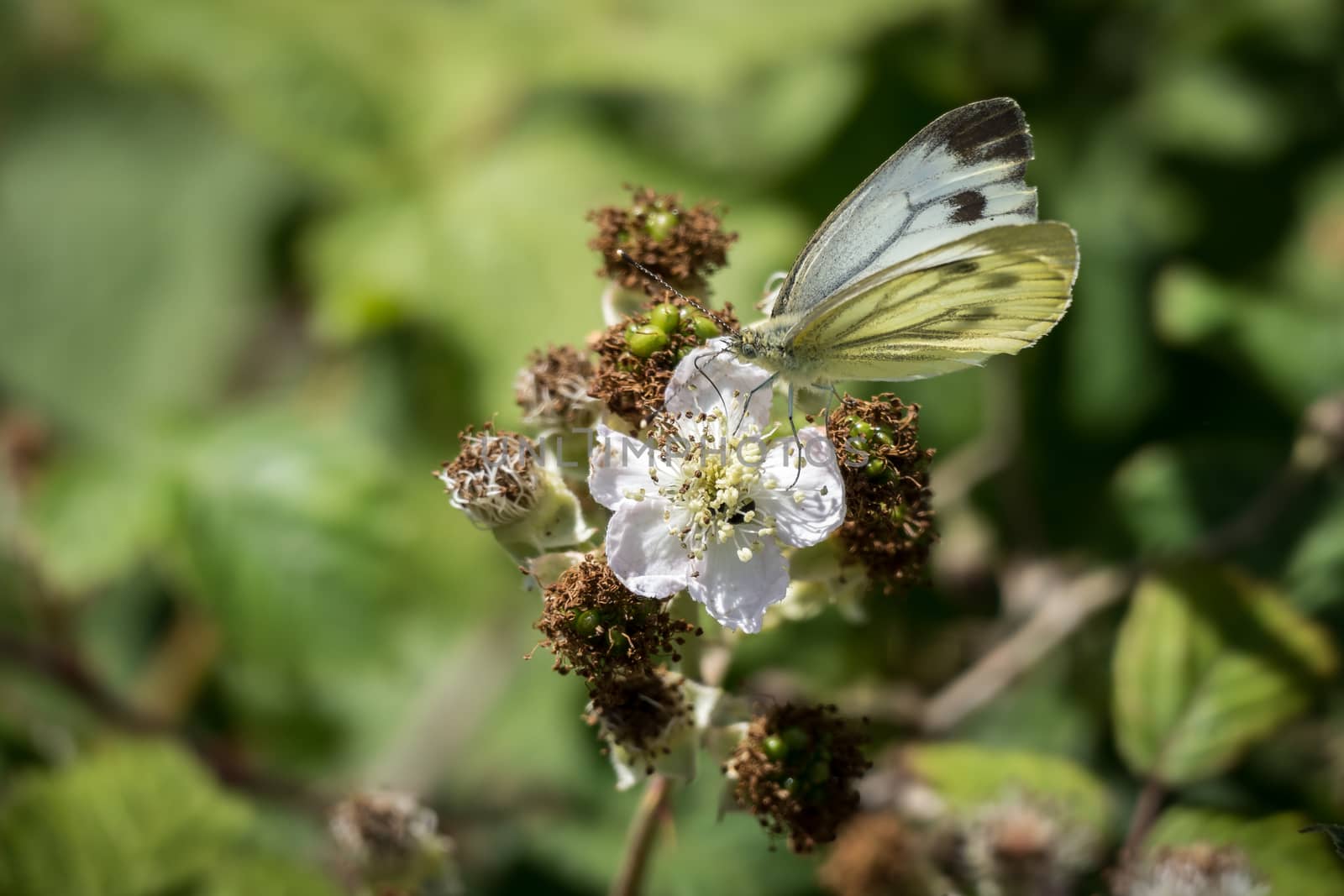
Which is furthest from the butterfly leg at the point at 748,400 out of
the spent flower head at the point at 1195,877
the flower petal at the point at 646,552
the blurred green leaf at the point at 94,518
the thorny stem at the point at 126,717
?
the blurred green leaf at the point at 94,518

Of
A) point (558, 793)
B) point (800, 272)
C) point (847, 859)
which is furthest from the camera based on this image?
point (558, 793)

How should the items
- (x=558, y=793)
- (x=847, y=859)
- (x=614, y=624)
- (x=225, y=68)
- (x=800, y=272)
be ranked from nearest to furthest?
(x=614, y=624) → (x=800, y=272) → (x=847, y=859) → (x=558, y=793) → (x=225, y=68)

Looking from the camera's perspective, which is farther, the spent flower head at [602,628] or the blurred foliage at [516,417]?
the blurred foliage at [516,417]

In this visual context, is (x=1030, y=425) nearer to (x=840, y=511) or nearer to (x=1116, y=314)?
(x=1116, y=314)

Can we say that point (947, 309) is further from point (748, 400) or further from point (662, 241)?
point (662, 241)

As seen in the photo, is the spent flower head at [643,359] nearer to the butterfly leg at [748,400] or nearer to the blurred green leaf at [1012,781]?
the butterfly leg at [748,400]

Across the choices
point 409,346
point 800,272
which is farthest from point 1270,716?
point 409,346

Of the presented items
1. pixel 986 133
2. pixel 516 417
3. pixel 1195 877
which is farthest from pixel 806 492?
pixel 1195 877

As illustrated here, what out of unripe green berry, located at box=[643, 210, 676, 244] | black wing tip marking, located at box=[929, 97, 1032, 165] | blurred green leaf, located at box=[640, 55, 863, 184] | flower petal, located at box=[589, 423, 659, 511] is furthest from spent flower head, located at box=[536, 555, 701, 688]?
blurred green leaf, located at box=[640, 55, 863, 184]
